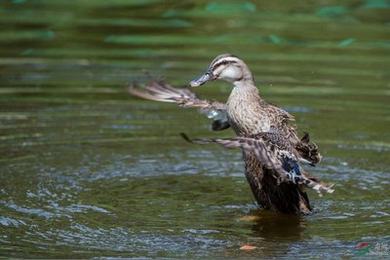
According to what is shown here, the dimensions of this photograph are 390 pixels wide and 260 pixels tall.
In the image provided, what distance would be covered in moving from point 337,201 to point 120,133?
2.85 meters

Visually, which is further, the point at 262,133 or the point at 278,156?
the point at 262,133

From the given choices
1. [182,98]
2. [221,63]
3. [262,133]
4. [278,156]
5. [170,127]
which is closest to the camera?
[278,156]

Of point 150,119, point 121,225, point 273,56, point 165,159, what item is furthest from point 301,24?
point 121,225

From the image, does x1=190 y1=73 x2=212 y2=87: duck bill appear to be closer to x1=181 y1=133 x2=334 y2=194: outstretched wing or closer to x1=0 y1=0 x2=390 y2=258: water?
x1=181 y1=133 x2=334 y2=194: outstretched wing

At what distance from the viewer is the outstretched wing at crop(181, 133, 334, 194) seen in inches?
344

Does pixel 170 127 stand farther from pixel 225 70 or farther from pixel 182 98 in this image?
pixel 225 70

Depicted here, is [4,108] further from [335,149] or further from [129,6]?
[129,6]

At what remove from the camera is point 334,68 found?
1443 cm

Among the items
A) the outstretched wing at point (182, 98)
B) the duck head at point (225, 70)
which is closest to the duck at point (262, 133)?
the duck head at point (225, 70)

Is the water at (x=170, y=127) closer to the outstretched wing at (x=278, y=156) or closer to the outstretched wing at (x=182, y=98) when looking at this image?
the outstretched wing at (x=278, y=156)

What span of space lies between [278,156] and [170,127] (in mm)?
3252

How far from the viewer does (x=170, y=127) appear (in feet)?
39.7

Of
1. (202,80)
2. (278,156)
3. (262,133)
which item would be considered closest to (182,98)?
(202,80)

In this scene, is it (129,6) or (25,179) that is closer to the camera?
(25,179)
